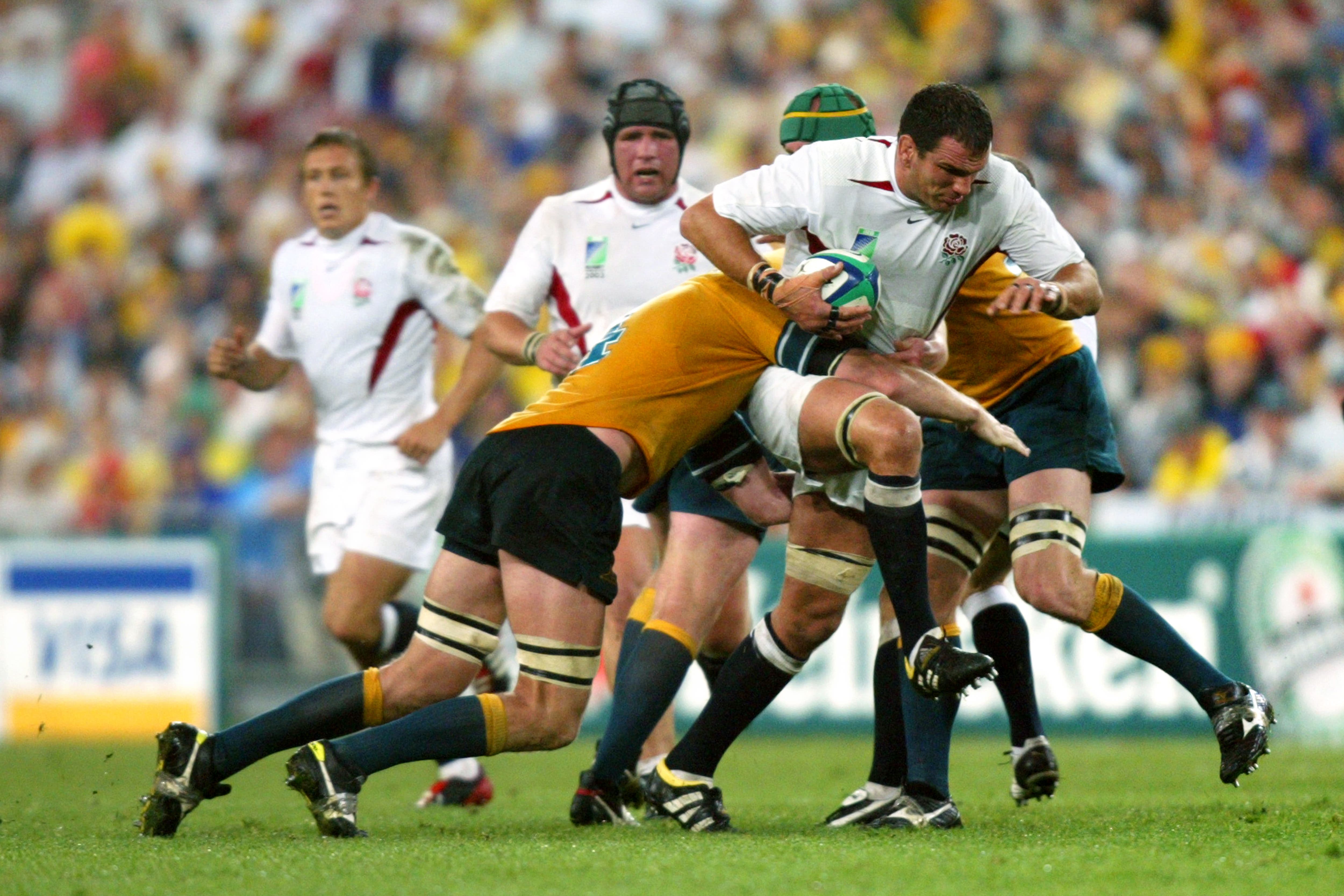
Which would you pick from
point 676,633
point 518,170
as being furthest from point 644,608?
point 518,170

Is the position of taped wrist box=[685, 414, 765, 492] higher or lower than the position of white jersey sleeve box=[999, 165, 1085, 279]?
lower

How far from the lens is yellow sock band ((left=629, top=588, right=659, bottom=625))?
5.99 m

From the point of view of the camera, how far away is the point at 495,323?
6.72m

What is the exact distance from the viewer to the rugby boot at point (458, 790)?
692 cm

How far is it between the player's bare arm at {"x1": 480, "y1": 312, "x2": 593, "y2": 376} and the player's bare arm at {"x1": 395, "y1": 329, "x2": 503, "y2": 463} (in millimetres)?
365

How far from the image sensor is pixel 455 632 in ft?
17.0

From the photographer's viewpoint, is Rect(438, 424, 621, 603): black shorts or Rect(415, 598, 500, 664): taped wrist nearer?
Rect(438, 424, 621, 603): black shorts

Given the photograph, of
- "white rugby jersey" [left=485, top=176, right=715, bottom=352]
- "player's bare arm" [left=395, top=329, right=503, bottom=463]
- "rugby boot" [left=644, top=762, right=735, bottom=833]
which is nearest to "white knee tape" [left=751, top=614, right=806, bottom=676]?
"rugby boot" [left=644, top=762, right=735, bottom=833]

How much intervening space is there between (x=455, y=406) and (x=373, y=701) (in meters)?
2.34

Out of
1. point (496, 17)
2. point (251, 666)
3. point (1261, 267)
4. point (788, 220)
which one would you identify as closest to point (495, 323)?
point (788, 220)

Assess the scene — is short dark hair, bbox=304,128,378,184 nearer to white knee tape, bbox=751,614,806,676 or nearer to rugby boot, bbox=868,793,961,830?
white knee tape, bbox=751,614,806,676

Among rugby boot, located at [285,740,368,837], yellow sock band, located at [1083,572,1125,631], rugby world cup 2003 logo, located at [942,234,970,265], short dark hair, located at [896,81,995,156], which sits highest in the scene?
short dark hair, located at [896,81,995,156]

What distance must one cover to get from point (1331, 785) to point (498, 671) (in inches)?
132

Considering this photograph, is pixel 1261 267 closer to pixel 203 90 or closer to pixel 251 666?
pixel 251 666
